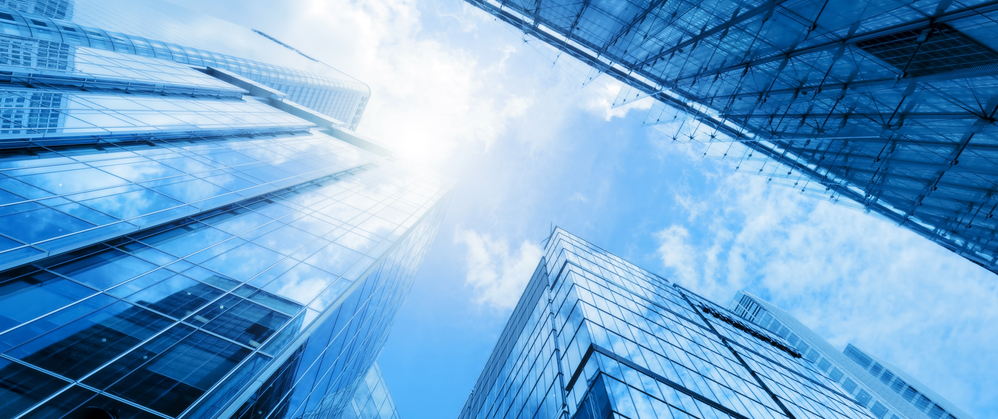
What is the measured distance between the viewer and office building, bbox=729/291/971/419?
216 ft

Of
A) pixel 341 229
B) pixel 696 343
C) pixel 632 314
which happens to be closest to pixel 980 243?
pixel 696 343

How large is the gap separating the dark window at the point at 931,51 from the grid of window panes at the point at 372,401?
33500mm

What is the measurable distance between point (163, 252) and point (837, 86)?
30.0m

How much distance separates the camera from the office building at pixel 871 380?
65.9 metres

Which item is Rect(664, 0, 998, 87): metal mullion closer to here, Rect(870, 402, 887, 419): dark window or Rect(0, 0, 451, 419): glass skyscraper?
Rect(0, 0, 451, 419): glass skyscraper

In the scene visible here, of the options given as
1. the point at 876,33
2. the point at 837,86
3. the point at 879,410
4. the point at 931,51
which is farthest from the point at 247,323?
the point at 879,410

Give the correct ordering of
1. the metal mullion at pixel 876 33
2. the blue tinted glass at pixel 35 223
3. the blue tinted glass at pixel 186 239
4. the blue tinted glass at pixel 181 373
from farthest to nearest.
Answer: the metal mullion at pixel 876 33 → the blue tinted glass at pixel 186 239 → the blue tinted glass at pixel 35 223 → the blue tinted glass at pixel 181 373

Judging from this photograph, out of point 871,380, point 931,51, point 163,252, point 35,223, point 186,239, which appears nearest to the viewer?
point 35,223

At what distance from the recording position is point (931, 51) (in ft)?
52.2

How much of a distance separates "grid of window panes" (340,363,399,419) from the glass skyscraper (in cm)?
202

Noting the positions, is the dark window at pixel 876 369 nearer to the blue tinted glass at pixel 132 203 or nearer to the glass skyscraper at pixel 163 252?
the glass skyscraper at pixel 163 252

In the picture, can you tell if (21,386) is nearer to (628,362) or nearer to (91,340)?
(91,340)

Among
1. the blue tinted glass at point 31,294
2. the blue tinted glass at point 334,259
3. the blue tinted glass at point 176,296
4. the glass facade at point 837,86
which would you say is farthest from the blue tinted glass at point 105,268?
the glass facade at point 837,86

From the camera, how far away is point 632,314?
20.7m
